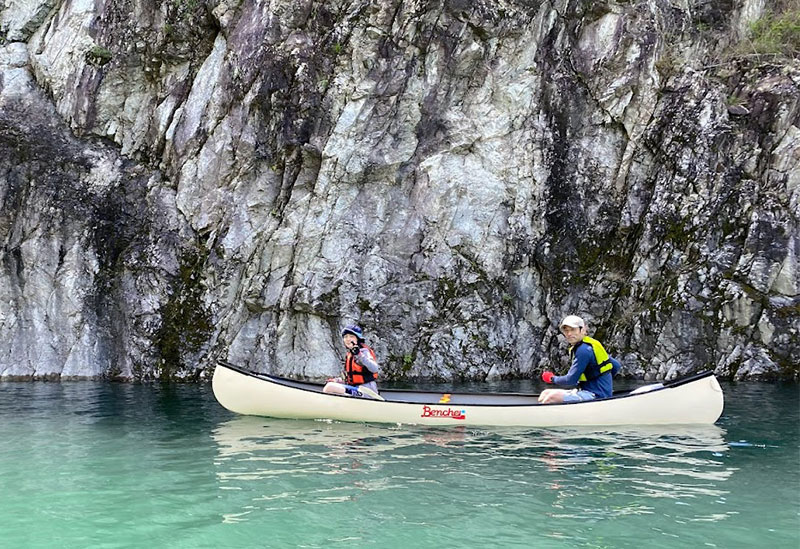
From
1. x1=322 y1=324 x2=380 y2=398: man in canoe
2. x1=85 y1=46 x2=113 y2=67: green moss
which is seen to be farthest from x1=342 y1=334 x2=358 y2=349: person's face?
x1=85 y1=46 x2=113 y2=67: green moss

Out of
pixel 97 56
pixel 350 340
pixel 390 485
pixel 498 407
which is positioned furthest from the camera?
pixel 97 56

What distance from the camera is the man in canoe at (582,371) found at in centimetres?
1184

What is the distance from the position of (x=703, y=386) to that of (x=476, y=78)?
15.3 m

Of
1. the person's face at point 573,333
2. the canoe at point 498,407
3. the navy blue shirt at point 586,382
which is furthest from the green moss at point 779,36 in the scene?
the person's face at point 573,333

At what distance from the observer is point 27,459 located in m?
9.66

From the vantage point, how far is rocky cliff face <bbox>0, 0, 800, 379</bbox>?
22406 mm

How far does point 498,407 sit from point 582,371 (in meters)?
1.60

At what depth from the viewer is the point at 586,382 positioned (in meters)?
12.6

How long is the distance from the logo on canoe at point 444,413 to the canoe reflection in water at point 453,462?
0.25 m

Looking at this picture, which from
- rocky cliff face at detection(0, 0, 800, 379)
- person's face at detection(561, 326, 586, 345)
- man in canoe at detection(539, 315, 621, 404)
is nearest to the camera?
person's face at detection(561, 326, 586, 345)

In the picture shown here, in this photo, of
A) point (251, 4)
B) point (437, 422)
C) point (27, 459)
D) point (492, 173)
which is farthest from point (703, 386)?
point (251, 4)

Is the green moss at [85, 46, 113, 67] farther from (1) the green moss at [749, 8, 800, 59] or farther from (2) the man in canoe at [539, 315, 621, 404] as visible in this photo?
(1) the green moss at [749, 8, 800, 59]

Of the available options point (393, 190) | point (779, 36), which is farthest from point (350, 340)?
point (779, 36)

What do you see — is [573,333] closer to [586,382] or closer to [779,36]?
[586,382]
